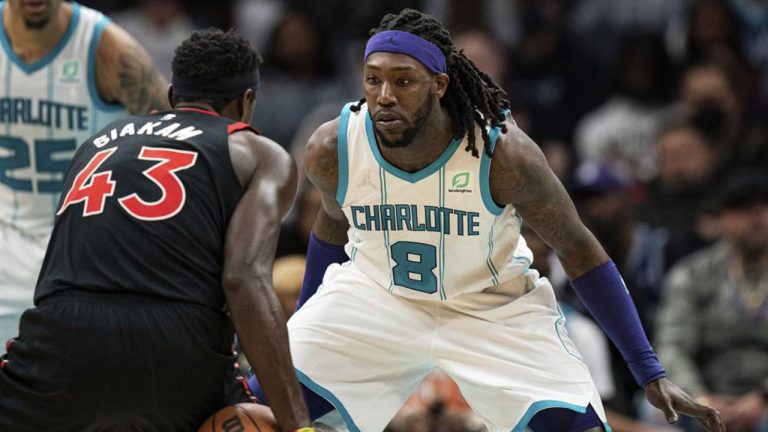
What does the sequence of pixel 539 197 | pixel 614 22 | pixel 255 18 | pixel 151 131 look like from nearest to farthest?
pixel 151 131 → pixel 539 197 → pixel 614 22 → pixel 255 18

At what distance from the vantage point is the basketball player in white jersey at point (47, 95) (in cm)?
611

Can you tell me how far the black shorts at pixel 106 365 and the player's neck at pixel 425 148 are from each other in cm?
105

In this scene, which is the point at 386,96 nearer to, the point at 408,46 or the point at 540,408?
the point at 408,46

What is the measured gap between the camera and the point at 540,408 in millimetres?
5055

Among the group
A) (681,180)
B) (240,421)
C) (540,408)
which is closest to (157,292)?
(240,421)

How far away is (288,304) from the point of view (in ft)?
24.0

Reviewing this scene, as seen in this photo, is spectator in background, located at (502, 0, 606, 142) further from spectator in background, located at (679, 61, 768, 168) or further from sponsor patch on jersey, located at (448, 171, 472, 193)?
sponsor patch on jersey, located at (448, 171, 472, 193)

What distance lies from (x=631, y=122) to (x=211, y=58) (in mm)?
5674

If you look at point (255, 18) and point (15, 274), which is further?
point (255, 18)

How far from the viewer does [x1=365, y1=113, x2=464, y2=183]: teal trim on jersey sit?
5043 mm

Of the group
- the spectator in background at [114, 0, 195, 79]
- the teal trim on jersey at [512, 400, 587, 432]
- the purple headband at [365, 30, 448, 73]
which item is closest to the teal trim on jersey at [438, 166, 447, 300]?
the purple headband at [365, 30, 448, 73]

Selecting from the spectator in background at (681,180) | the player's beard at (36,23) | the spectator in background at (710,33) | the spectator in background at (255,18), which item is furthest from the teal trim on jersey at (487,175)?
the spectator in background at (255,18)

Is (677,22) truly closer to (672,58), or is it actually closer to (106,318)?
(672,58)

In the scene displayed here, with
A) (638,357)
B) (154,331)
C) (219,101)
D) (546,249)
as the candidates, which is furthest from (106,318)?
(546,249)
